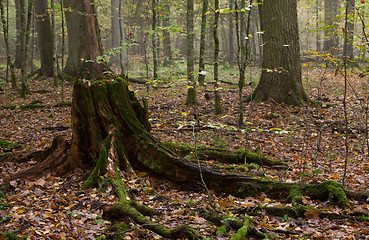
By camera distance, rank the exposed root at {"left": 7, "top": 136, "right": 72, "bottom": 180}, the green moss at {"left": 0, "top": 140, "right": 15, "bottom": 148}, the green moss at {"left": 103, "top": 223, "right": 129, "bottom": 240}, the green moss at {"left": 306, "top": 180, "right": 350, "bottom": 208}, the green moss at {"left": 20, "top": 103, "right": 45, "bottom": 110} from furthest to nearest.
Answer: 1. the green moss at {"left": 20, "top": 103, "right": 45, "bottom": 110}
2. the green moss at {"left": 0, "top": 140, "right": 15, "bottom": 148}
3. the exposed root at {"left": 7, "top": 136, "right": 72, "bottom": 180}
4. the green moss at {"left": 306, "top": 180, "right": 350, "bottom": 208}
5. the green moss at {"left": 103, "top": 223, "right": 129, "bottom": 240}

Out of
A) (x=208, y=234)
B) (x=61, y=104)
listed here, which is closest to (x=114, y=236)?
(x=208, y=234)

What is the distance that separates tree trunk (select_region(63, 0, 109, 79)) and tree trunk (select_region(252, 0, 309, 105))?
26.2ft

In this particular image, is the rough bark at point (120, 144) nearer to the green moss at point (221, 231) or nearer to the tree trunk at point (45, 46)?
the green moss at point (221, 231)

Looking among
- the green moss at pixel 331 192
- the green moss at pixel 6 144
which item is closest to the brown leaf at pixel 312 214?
the green moss at pixel 331 192

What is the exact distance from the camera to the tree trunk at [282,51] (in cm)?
1105

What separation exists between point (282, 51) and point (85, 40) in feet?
31.4

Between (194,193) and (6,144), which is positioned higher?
(6,144)

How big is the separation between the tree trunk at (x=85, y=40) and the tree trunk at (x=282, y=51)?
7980 mm

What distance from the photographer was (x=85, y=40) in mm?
15141

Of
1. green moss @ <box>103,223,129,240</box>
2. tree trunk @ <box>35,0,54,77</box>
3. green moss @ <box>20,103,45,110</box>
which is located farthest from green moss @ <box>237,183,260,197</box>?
tree trunk @ <box>35,0,54,77</box>

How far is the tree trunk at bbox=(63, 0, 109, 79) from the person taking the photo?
586 inches

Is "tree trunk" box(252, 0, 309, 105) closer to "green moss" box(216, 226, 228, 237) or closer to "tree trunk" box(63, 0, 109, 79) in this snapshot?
"tree trunk" box(63, 0, 109, 79)

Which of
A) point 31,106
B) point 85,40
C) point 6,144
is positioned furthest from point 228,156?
point 85,40

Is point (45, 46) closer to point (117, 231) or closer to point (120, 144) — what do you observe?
point (120, 144)
